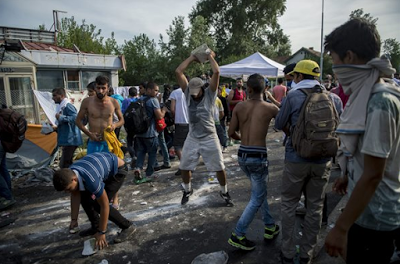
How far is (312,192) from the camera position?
8.05ft

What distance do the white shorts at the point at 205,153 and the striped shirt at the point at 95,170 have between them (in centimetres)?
111

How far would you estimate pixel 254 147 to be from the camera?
9.51 ft

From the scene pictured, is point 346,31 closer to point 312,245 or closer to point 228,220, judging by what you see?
point 312,245

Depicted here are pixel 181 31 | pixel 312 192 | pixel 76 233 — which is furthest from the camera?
pixel 181 31

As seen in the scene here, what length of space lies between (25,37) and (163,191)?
15.8m

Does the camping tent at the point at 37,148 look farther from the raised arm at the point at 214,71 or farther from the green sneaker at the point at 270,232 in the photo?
the green sneaker at the point at 270,232

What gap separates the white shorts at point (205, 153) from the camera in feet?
12.7

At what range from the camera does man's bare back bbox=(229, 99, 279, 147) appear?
287cm

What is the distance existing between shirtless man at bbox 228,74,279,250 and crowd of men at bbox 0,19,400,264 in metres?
0.01

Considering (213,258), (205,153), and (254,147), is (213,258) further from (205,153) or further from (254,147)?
(205,153)

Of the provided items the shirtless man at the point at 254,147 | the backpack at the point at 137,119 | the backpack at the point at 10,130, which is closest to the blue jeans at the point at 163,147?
Result: the backpack at the point at 137,119

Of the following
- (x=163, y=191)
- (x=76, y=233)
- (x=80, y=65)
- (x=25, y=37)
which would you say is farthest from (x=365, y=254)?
(x=25, y=37)

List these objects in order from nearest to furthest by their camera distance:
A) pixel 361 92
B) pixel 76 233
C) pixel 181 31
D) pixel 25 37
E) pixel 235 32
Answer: pixel 361 92 < pixel 76 233 < pixel 25 37 < pixel 181 31 < pixel 235 32

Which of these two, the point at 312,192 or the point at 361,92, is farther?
the point at 312,192
